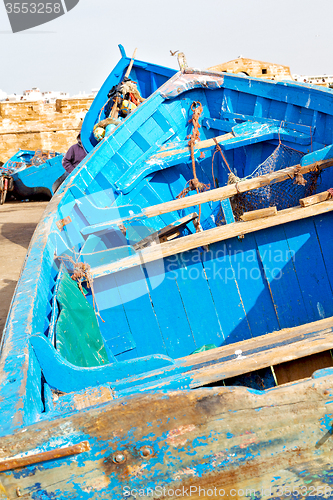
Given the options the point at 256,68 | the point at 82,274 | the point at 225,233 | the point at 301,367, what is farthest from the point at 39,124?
the point at 301,367

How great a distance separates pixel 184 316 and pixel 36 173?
28.0 feet

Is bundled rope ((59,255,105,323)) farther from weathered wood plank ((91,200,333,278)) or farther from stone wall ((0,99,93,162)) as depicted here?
stone wall ((0,99,93,162))

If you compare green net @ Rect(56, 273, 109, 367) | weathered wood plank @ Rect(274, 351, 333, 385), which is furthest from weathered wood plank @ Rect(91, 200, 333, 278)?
weathered wood plank @ Rect(274, 351, 333, 385)

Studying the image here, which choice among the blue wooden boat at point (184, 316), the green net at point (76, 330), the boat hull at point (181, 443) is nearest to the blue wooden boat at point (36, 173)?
the blue wooden boat at point (184, 316)

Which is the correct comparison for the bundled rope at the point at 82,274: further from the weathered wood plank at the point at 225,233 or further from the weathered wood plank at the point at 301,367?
the weathered wood plank at the point at 301,367

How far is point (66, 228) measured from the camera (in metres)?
3.31

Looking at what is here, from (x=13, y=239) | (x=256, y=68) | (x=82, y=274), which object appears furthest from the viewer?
(x=256, y=68)

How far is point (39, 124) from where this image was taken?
43.7ft

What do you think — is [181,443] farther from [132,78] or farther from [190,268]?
[132,78]

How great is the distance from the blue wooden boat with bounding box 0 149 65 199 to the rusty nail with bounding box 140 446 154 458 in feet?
30.7

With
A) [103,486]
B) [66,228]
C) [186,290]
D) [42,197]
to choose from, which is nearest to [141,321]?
[186,290]

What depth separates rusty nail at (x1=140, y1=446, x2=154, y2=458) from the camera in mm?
1146

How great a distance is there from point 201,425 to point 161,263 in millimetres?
1800

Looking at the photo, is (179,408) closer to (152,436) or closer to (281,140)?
(152,436)
